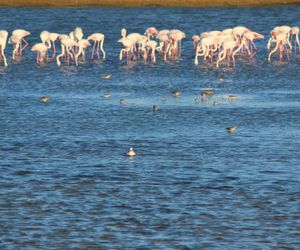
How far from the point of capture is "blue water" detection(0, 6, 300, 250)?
12711mm

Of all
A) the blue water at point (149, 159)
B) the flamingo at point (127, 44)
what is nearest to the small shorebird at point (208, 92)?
the blue water at point (149, 159)

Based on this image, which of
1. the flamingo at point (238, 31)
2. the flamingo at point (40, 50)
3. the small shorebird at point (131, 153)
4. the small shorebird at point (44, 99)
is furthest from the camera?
the flamingo at point (238, 31)

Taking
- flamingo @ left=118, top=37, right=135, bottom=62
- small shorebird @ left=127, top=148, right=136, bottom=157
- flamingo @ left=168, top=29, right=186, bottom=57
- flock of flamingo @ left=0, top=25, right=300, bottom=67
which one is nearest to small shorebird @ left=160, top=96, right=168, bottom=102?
small shorebird @ left=127, top=148, right=136, bottom=157

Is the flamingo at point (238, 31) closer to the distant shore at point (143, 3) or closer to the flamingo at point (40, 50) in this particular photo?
the flamingo at point (40, 50)

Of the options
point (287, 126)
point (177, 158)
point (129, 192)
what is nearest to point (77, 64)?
point (287, 126)

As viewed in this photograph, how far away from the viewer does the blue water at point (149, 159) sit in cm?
1271

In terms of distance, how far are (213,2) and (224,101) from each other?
35114mm

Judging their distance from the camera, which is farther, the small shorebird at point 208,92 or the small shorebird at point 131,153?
the small shorebird at point 208,92

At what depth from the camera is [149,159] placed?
17000 mm

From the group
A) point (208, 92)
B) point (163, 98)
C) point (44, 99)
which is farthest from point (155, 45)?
point (44, 99)

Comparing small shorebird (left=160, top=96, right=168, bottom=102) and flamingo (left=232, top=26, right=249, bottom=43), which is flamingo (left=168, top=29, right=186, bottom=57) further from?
small shorebird (left=160, top=96, right=168, bottom=102)

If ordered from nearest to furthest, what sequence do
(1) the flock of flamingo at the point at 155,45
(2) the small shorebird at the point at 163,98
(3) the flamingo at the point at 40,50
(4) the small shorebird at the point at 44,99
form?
(4) the small shorebird at the point at 44,99
(2) the small shorebird at the point at 163,98
(3) the flamingo at the point at 40,50
(1) the flock of flamingo at the point at 155,45

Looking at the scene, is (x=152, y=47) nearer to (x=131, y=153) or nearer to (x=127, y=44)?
(x=127, y=44)

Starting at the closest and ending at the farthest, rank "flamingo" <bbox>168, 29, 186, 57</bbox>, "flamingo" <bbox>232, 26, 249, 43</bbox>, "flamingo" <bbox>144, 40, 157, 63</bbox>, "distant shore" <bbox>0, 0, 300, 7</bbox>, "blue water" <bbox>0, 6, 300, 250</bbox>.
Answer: "blue water" <bbox>0, 6, 300, 250</bbox>
"flamingo" <bbox>144, 40, 157, 63</bbox>
"flamingo" <bbox>168, 29, 186, 57</bbox>
"flamingo" <bbox>232, 26, 249, 43</bbox>
"distant shore" <bbox>0, 0, 300, 7</bbox>
